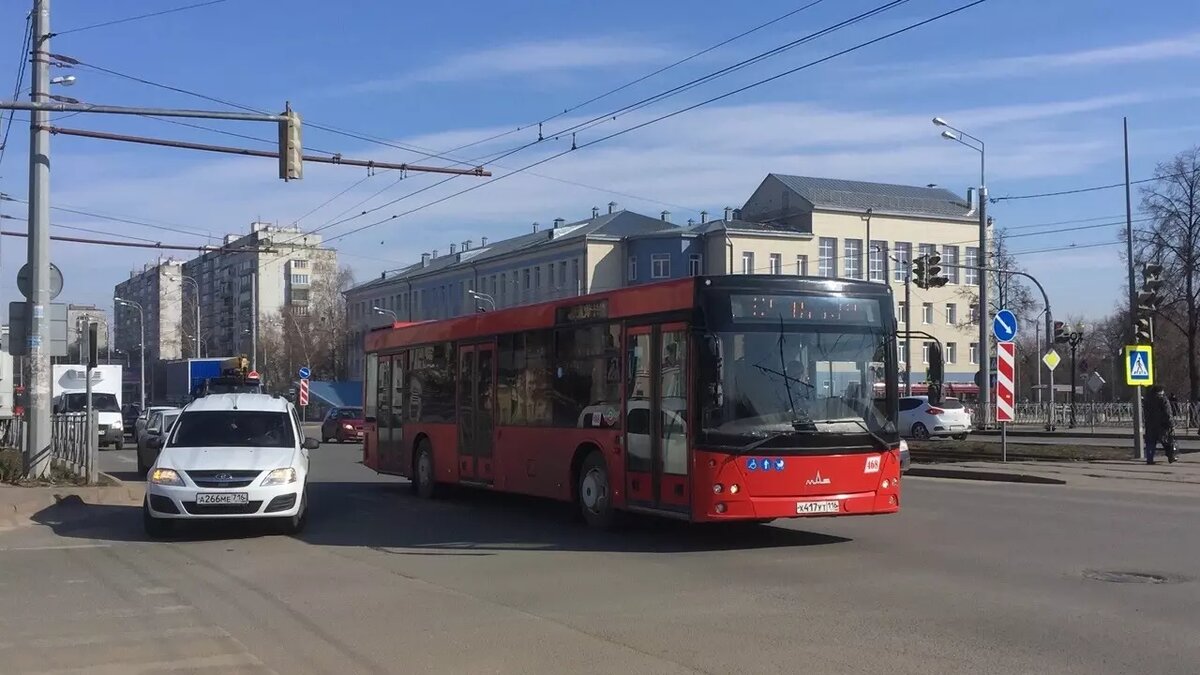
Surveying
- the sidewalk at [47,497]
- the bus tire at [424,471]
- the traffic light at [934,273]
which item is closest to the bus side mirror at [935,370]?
the bus tire at [424,471]

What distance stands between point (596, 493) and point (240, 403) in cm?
517

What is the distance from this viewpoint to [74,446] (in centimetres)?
2072

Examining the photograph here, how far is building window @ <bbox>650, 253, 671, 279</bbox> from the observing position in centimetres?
7575

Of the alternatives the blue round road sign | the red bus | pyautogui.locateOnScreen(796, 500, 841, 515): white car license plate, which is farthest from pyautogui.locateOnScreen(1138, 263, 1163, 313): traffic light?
pyautogui.locateOnScreen(796, 500, 841, 515): white car license plate

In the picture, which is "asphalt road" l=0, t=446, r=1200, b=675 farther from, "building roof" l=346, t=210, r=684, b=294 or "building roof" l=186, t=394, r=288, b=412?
"building roof" l=346, t=210, r=684, b=294

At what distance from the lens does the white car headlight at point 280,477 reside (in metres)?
14.0

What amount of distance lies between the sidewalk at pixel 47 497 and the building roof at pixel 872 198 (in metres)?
62.9

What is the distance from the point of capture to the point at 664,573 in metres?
11.0

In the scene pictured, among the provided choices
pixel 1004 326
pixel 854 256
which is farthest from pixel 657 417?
pixel 854 256

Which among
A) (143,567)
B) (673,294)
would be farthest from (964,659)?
(143,567)

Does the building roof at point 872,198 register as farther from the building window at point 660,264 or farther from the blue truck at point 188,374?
the blue truck at point 188,374

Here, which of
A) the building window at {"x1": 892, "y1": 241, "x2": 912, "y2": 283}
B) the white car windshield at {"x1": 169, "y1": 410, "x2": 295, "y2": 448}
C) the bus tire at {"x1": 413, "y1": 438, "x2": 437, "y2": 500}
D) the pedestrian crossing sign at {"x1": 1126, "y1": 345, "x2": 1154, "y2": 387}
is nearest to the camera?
the white car windshield at {"x1": 169, "y1": 410, "x2": 295, "y2": 448}

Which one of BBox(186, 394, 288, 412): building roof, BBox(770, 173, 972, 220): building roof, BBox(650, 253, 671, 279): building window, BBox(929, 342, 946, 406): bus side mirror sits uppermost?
BBox(770, 173, 972, 220): building roof

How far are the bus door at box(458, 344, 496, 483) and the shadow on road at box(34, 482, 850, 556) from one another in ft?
2.16
